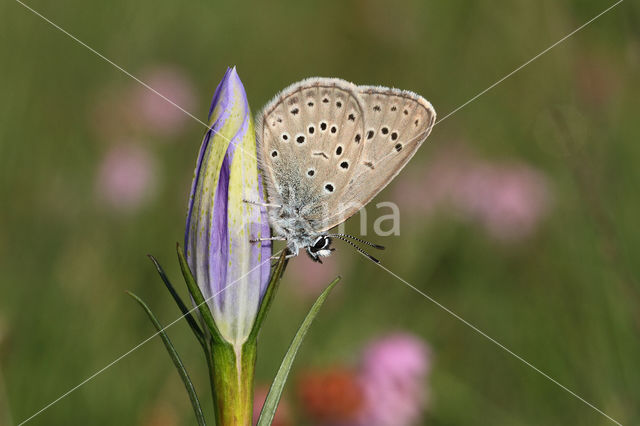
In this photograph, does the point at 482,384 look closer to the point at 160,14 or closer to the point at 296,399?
the point at 296,399

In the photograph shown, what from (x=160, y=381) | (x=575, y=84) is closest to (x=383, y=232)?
(x=575, y=84)

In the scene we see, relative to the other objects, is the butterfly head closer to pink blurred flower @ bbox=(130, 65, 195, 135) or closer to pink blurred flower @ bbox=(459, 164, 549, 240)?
pink blurred flower @ bbox=(459, 164, 549, 240)

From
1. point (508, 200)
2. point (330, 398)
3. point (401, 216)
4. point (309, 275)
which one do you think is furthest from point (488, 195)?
point (330, 398)

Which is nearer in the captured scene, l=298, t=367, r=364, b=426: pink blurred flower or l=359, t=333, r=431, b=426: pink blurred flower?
l=298, t=367, r=364, b=426: pink blurred flower

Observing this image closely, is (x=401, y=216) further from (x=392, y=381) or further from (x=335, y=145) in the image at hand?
(x=335, y=145)

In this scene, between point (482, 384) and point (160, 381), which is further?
point (482, 384)

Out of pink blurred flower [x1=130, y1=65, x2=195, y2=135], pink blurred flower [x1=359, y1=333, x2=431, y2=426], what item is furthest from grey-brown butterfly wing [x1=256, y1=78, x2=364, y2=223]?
pink blurred flower [x1=130, y1=65, x2=195, y2=135]

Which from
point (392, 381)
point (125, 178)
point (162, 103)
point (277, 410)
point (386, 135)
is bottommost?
point (277, 410)
